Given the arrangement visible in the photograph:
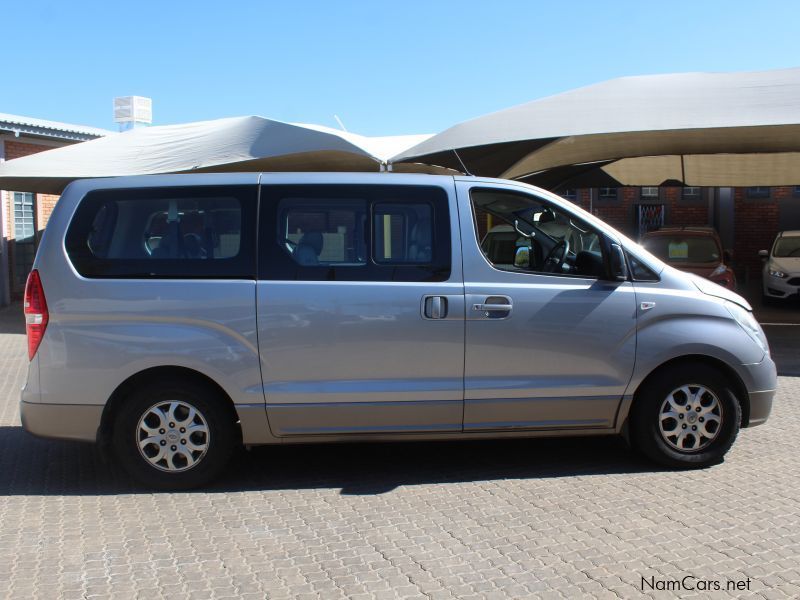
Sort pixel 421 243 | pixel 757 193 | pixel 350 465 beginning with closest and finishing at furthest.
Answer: pixel 421 243 → pixel 350 465 → pixel 757 193

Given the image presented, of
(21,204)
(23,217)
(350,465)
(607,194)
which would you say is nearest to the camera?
(350,465)

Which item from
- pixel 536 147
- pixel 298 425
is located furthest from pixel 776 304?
pixel 298 425

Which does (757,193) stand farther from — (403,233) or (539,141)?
(403,233)

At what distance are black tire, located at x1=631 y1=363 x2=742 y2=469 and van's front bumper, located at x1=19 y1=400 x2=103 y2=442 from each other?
3453 mm

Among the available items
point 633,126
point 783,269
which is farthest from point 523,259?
point 783,269

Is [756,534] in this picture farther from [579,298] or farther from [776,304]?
[776,304]

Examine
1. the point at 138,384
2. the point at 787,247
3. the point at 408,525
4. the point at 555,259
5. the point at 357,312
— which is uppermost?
the point at 787,247

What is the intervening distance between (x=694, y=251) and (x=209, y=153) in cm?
807

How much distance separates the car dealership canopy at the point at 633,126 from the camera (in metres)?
10.1

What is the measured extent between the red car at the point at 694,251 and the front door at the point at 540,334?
8.12 meters

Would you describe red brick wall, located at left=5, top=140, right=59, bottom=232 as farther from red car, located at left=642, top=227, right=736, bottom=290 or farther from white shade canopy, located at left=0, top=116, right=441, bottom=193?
red car, located at left=642, top=227, right=736, bottom=290

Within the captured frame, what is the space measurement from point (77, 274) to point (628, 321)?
136 inches

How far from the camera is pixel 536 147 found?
11992 mm

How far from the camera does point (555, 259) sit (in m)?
5.37
